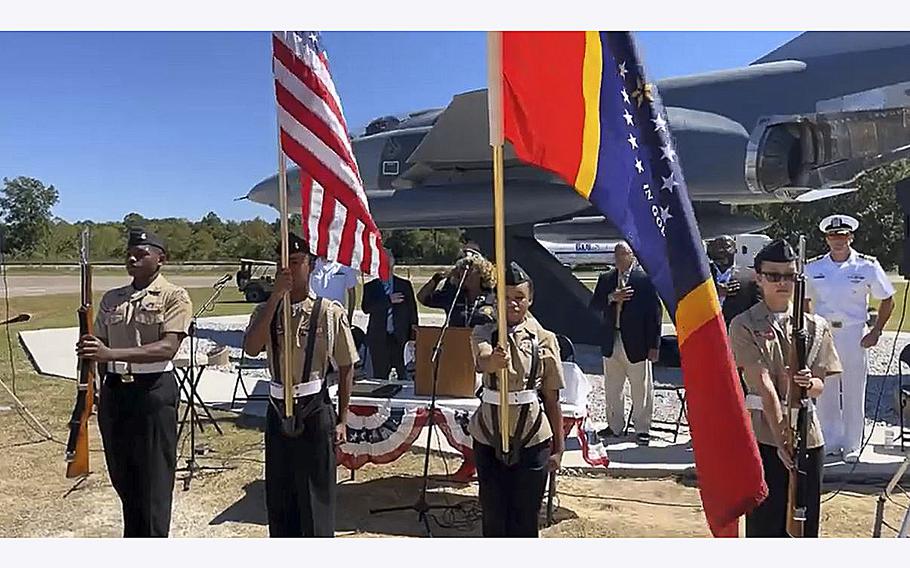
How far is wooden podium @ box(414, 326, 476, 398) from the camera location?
17.0 feet

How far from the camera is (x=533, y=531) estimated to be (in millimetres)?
3365

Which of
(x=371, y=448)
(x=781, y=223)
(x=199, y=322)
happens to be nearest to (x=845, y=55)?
(x=371, y=448)

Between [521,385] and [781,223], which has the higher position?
[781,223]

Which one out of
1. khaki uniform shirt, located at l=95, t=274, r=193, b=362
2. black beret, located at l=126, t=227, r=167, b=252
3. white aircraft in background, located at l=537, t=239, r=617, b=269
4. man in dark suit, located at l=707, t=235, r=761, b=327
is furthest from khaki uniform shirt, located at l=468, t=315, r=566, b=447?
white aircraft in background, located at l=537, t=239, r=617, b=269

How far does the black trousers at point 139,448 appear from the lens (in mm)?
3883

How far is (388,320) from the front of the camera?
830 cm

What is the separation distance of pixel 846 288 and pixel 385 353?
4.53m

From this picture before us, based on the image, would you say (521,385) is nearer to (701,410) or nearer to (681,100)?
(701,410)

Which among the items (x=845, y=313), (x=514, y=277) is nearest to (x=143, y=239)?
(x=514, y=277)

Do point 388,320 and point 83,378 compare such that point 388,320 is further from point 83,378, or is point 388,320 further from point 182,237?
point 182,237
